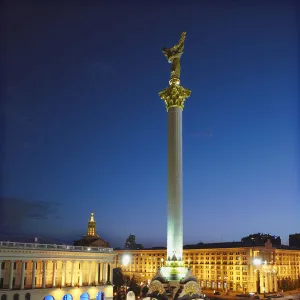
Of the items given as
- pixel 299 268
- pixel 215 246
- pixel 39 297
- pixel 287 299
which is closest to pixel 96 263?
pixel 39 297

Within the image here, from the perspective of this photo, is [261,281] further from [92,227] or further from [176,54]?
[176,54]

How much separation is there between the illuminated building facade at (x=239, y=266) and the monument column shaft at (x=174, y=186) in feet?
268

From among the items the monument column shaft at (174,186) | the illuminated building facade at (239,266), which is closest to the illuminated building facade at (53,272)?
the monument column shaft at (174,186)

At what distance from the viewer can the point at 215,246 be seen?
155 m

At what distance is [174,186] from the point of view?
180 ft

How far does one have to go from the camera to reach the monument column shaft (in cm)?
5347

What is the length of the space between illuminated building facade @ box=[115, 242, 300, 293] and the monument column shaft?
81680 mm

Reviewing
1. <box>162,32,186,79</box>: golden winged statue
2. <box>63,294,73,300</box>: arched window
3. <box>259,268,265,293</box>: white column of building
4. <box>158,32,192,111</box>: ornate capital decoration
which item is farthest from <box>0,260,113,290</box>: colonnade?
<box>259,268,265,293</box>: white column of building

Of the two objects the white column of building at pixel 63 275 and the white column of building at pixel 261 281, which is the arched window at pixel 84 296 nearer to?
the white column of building at pixel 63 275

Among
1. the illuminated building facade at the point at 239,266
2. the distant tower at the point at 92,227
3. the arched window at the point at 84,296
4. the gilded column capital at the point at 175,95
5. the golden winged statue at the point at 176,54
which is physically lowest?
the arched window at the point at 84,296

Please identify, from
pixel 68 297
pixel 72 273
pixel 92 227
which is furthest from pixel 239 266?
pixel 68 297

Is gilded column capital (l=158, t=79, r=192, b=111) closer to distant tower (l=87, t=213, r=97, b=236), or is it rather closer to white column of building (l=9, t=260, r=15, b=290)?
white column of building (l=9, t=260, r=15, b=290)

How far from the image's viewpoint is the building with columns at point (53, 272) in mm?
80438

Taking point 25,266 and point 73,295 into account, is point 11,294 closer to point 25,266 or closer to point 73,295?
point 25,266
